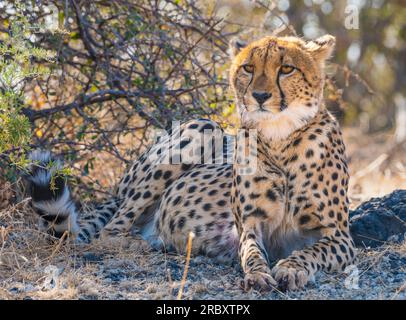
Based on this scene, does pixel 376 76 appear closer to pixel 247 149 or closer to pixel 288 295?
pixel 247 149

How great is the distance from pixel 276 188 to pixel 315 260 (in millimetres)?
375

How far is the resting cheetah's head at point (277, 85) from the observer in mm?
3367

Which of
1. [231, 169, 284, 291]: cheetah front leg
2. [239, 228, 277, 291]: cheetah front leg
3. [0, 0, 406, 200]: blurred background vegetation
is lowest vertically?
[239, 228, 277, 291]: cheetah front leg

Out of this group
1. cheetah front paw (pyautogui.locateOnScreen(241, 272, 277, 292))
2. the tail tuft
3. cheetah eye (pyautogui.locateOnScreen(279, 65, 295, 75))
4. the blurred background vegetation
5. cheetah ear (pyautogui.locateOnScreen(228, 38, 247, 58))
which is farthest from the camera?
the blurred background vegetation

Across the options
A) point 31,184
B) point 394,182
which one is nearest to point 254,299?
point 31,184

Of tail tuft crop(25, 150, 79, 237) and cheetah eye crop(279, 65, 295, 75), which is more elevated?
cheetah eye crop(279, 65, 295, 75)

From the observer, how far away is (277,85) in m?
3.39

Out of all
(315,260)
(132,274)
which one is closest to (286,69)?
(315,260)

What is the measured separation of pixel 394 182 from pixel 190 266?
2883 millimetres

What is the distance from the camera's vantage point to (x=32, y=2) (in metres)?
4.41

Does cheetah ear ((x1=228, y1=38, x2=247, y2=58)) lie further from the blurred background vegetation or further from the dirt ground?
the dirt ground

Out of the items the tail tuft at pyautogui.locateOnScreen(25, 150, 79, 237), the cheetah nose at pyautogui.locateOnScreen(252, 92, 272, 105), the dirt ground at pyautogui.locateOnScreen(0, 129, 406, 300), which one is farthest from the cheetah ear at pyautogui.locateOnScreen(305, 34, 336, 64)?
the tail tuft at pyautogui.locateOnScreen(25, 150, 79, 237)

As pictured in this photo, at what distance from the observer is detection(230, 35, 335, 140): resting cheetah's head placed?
3367 millimetres
